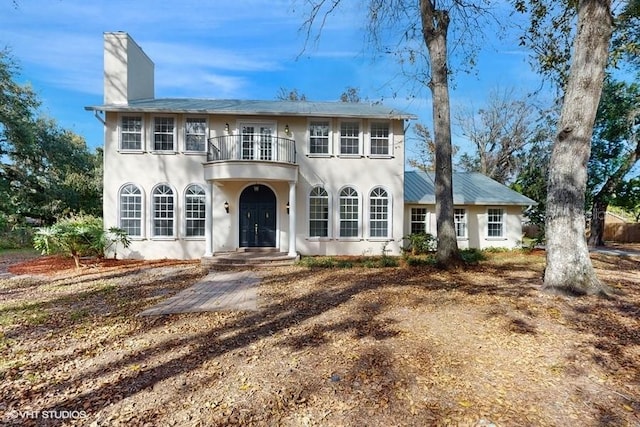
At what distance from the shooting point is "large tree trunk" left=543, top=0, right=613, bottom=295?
6.73m

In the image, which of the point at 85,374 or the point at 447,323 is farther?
the point at 447,323

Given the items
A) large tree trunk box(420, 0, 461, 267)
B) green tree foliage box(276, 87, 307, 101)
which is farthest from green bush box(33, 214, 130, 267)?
green tree foliage box(276, 87, 307, 101)

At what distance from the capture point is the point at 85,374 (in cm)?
375

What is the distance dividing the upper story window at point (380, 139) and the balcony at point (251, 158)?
326 cm

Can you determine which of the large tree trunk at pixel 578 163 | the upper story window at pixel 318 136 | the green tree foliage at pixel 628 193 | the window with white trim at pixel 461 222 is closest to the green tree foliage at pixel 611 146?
the green tree foliage at pixel 628 193

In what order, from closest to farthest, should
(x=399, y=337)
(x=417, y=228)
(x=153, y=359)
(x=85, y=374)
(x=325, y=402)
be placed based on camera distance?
(x=325, y=402), (x=85, y=374), (x=153, y=359), (x=399, y=337), (x=417, y=228)

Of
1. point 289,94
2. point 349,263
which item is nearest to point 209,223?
point 349,263

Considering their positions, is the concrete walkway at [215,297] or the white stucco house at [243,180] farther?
the white stucco house at [243,180]

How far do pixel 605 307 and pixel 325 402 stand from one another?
230 inches

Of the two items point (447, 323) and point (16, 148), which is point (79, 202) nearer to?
point (16, 148)

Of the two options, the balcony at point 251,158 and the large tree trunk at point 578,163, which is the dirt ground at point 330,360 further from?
the balcony at point 251,158

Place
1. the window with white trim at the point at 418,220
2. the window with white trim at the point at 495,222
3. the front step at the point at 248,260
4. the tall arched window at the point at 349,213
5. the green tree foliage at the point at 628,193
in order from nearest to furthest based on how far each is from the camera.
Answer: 1. the front step at the point at 248,260
2. the tall arched window at the point at 349,213
3. the window with white trim at the point at 418,220
4. the window with white trim at the point at 495,222
5. the green tree foliage at the point at 628,193

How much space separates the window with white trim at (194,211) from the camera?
42.9ft

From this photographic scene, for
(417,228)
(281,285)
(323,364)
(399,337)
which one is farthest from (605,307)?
(417,228)
